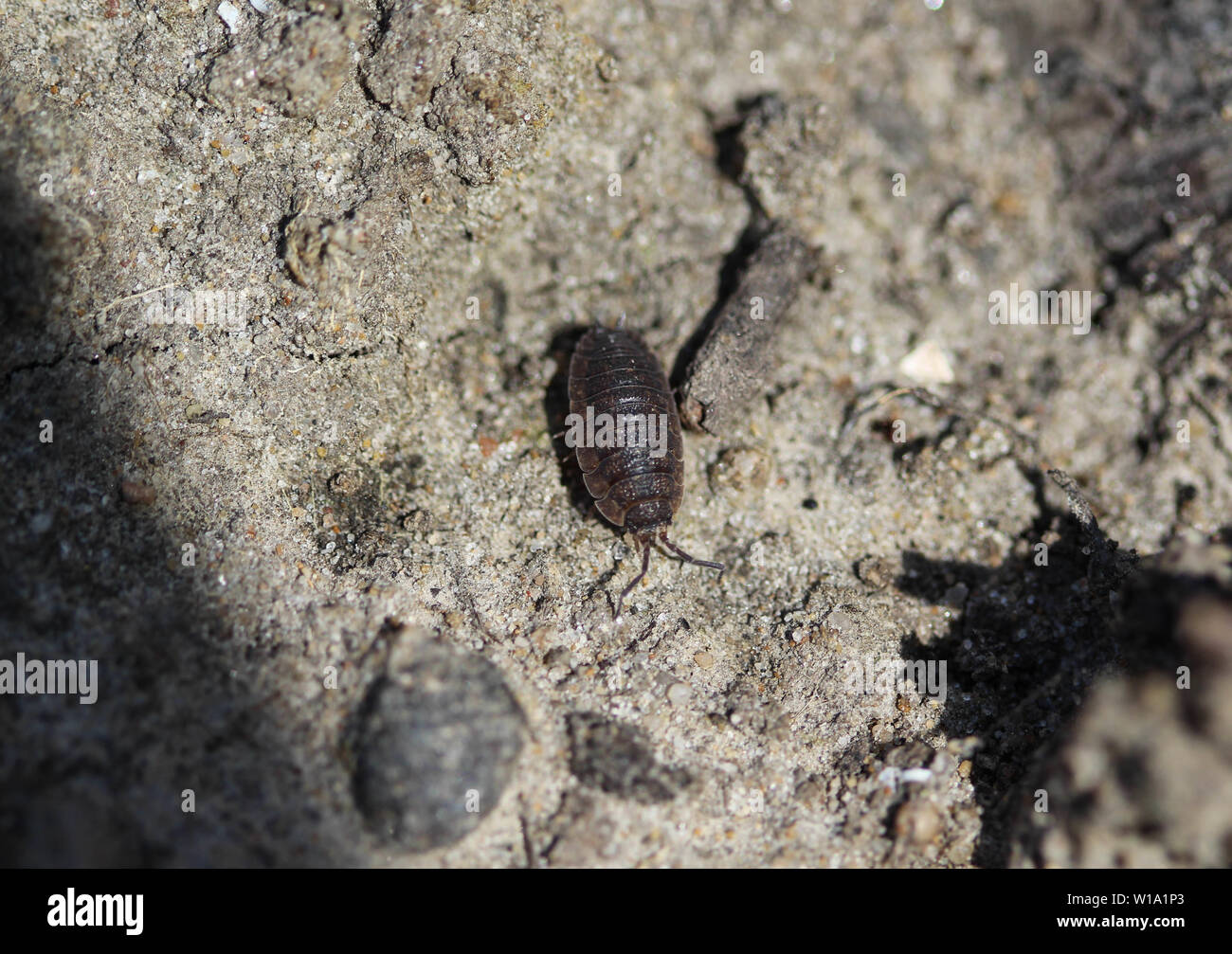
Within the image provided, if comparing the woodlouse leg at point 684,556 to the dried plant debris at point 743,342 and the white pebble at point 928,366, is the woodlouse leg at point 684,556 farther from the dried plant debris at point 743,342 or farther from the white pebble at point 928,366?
the white pebble at point 928,366

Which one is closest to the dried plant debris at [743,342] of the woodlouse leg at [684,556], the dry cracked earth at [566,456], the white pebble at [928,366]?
the dry cracked earth at [566,456]

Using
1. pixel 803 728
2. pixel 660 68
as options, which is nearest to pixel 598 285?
pixel 660 68

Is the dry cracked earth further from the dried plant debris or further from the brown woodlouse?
the brown woodlouse

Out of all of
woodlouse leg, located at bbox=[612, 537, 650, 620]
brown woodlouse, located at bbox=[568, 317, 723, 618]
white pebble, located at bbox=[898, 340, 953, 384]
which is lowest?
woodlouse leg, located at bbox=[612, 537, 650, 620]

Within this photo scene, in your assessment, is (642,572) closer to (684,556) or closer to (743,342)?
(684,556)

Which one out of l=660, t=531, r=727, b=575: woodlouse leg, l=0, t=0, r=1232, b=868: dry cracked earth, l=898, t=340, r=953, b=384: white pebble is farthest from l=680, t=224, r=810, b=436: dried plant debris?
l=898, t=340, r=953, b=384: white pebble
